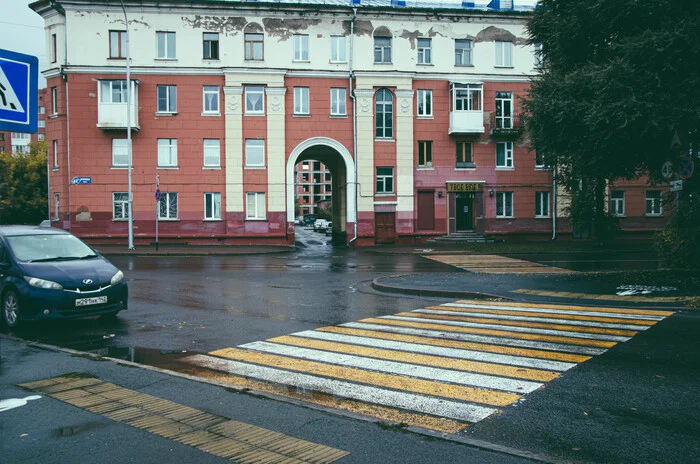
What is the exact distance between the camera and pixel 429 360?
282 inches

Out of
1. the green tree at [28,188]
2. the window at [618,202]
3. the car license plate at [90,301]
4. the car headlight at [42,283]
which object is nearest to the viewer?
the car headlight at [42,283]

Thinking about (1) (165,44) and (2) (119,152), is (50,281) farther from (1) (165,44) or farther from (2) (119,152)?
(1) (165,44)

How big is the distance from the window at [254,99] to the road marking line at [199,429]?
31.3 metres

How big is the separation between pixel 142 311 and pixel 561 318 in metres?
8.14

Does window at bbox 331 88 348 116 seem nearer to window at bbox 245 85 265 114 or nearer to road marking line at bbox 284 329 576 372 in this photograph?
window at bbox 245 85 265 114

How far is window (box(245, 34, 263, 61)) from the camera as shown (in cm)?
3597

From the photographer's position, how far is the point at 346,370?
266 inches

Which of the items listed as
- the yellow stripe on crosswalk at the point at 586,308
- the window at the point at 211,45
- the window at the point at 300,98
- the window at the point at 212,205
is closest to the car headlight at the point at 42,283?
the yellow stripe on crosswalk at the point at 586,308

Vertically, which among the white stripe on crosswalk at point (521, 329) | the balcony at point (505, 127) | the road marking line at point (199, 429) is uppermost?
the balcony at point (505, 127)

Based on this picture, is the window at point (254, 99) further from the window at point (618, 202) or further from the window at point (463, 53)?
the window at point (618, 202)

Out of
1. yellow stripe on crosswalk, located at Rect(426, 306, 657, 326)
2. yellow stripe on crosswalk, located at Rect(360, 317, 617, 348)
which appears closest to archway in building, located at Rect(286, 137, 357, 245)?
yellow stripe on crosswalk, located at Rect(426, 306, 657, 326)

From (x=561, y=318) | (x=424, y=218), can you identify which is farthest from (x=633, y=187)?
(x=561, y=318)

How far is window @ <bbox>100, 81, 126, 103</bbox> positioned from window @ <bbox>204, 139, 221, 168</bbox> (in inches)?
222

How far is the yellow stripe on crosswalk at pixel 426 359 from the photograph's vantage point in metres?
6.46
